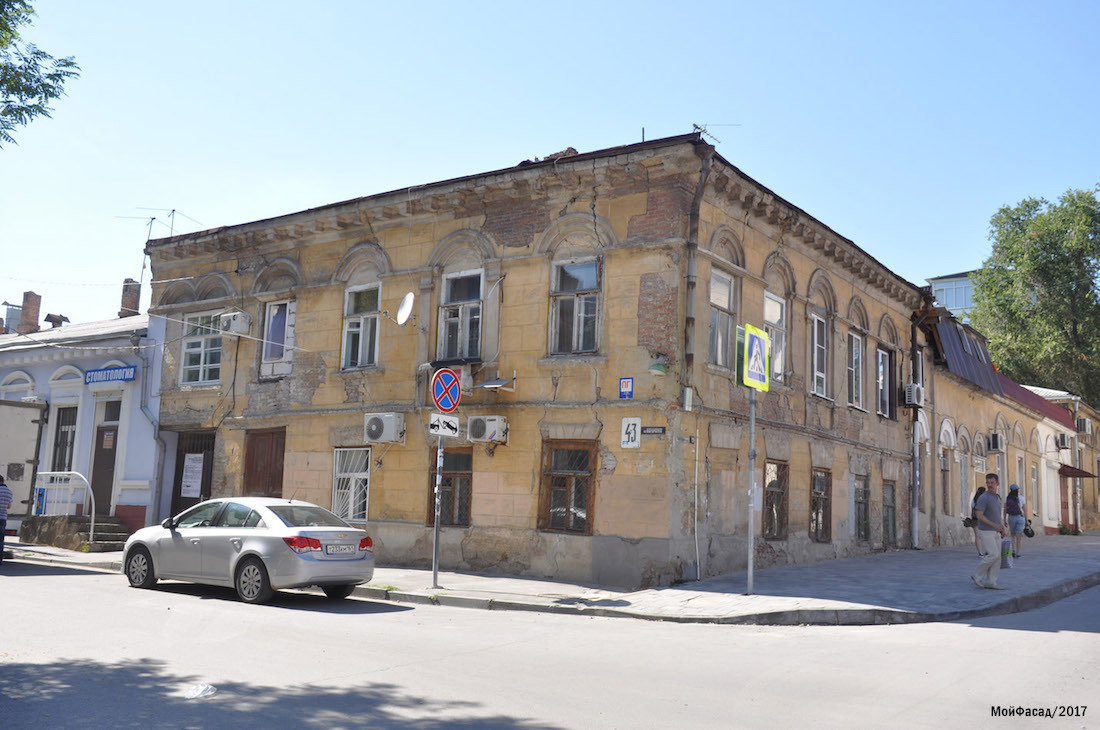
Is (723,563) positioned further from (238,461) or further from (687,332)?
(238,461)

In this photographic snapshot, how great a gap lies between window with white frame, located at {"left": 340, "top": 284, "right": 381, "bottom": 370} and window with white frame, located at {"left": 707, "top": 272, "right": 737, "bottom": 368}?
23.0 feet

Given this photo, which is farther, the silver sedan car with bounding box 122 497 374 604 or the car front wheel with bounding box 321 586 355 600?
the car front wheel with bounding box 321 586 355 600

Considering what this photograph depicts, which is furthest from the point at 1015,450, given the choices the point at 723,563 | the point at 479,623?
the point at 479,623

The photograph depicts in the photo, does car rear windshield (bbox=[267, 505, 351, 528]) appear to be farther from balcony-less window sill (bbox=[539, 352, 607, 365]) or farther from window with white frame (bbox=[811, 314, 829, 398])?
window with white frame (bbox=[811, 314, 829, 398])

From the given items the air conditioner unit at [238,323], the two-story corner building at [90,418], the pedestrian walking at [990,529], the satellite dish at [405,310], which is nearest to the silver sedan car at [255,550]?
the satellite dish at [405,310]

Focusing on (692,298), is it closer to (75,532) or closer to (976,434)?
(75,532)

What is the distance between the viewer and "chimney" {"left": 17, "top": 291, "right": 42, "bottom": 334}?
119 ft

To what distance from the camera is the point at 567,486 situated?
15.7m

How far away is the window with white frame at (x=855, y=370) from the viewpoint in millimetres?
21781

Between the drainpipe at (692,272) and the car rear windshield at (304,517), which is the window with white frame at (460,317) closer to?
the drainpipe at (692,272)

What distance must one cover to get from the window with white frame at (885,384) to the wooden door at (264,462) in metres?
14.8

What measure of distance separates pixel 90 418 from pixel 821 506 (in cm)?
1818

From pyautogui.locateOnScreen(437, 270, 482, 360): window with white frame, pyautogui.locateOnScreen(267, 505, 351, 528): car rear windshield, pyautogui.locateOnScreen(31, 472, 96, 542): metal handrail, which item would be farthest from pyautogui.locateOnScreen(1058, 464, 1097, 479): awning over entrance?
pyautogui.locateOnScreen(31, 472, 96, 542): metal handrail

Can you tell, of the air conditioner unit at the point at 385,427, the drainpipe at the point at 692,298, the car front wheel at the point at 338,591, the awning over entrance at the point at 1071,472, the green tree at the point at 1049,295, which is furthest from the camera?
the green tree at the point at 1049,295
